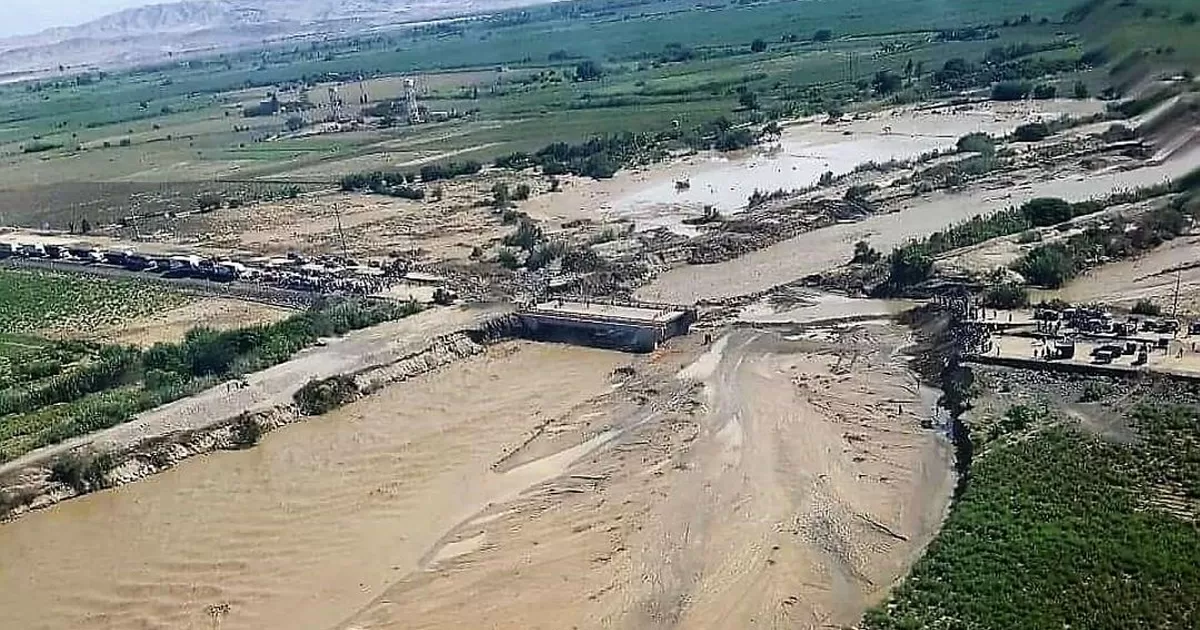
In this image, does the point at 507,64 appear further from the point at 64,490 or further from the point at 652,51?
the point at 64,490

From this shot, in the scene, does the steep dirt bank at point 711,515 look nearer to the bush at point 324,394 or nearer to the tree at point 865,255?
the bush at point 324,394

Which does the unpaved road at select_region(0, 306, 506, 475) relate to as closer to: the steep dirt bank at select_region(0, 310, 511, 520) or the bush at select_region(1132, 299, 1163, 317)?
the steep dirt bank at select_region(0, 310, 511, 520)

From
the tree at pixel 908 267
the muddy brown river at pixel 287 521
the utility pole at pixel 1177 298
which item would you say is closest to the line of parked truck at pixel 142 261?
the muddy brown river at pixel 287 521

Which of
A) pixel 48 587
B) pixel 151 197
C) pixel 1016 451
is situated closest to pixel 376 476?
pixel 48 587

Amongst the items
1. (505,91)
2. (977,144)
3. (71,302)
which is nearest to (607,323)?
(71,302)

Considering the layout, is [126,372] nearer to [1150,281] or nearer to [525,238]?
[525,238]
